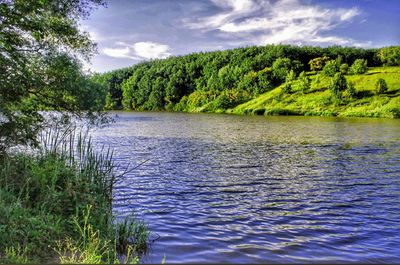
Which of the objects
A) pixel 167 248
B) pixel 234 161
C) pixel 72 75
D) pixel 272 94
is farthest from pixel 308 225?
pixel 272 94

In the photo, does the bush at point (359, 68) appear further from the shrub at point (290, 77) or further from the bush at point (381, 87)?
the bush at point (381, 87)

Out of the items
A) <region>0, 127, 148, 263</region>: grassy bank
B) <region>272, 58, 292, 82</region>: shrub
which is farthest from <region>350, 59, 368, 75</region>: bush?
<region>0, 127, 148, 263</region>: grassy bank

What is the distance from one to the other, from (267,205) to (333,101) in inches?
4241

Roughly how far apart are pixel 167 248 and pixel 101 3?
1266 centimetres

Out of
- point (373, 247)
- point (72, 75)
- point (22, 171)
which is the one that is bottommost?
point (373, 247)

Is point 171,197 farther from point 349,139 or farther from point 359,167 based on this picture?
point 349,139

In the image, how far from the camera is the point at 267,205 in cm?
1634

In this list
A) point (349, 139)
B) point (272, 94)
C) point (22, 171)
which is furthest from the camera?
point (272, 94)

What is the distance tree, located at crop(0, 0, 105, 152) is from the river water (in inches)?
193

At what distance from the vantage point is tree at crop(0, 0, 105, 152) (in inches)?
567

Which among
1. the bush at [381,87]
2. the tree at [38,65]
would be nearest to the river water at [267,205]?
the tree at [38,65]

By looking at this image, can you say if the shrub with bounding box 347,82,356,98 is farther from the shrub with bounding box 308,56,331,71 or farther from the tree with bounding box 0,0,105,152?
the tree with bounding box 0,0,105,152

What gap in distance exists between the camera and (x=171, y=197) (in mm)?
17516

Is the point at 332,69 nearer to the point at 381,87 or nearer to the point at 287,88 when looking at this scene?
the point at 287,88
